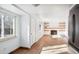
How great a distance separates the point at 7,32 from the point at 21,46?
41 centimetres

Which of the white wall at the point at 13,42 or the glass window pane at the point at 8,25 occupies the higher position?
the glass window pane at the point at 8,25

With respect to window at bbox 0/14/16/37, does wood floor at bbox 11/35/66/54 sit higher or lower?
lower

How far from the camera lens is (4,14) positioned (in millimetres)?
1654

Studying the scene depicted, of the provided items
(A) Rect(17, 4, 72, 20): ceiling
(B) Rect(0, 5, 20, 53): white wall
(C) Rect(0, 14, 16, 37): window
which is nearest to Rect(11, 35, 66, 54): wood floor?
(B) Rect(0, 5, 20, 53): white wall

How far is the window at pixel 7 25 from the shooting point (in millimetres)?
1694

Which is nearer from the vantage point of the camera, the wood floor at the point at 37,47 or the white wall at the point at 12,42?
the wood floor at the point at 37,47

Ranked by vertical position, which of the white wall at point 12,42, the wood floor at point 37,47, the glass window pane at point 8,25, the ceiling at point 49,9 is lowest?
the wood floor at point 37,47

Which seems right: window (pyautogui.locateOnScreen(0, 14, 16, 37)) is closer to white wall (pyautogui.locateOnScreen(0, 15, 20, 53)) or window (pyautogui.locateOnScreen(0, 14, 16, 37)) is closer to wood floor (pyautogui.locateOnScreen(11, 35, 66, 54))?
white wall (pyautogui.locateOnScreen(0, 15, 20, 53))

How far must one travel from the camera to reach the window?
169cm

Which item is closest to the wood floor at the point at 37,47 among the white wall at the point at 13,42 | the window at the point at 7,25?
the white wall at the point at 13,42

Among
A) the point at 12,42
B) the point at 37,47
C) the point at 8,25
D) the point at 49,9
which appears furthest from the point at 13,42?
the point at 49,9

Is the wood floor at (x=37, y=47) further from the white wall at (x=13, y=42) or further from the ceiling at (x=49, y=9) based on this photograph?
the ceiling at (x=49, y=9)
